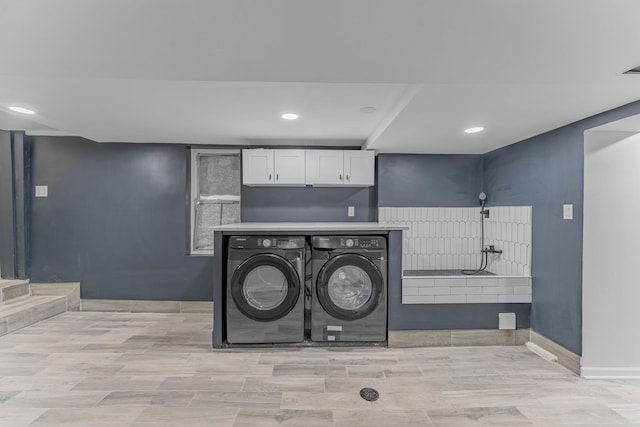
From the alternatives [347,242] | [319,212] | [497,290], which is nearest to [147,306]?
[319,212]

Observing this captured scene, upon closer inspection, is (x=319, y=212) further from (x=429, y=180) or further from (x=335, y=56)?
(x=335, y=56)

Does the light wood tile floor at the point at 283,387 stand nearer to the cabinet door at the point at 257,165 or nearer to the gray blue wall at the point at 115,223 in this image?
the gray blue wall at the point at 115,223

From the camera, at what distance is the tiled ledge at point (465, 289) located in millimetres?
3041

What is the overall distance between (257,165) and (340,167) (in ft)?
3.15

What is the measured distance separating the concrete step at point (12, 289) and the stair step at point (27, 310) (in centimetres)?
6

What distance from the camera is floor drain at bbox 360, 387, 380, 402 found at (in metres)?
2.21

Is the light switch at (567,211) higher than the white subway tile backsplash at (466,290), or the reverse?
the light switch at (567,211)

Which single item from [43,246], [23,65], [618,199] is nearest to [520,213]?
[618,199]

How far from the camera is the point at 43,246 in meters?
4.05

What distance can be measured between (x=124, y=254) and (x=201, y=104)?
2.52 meters

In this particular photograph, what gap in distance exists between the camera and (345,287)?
3.06m

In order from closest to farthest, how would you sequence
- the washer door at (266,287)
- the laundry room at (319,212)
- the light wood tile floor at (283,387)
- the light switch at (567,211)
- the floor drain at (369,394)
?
1. the laundry room at (319,212)
2. the light wood tile floor at (283,387)
3. the floor drain at (369,394)
4. the light switch at (567,211)
5. the washer door at (266,287)

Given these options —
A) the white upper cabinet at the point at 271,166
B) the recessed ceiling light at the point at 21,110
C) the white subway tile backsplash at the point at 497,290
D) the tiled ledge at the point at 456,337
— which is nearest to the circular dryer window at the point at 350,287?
the tiled ledge at the point at 456,337

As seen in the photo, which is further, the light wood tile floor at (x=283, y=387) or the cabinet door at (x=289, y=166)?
the cabinet door at (x=289, y=166)
